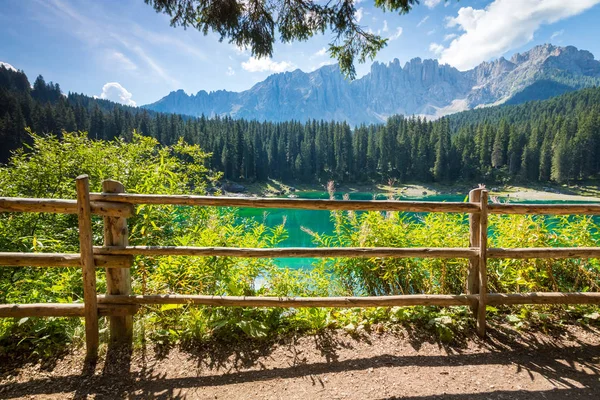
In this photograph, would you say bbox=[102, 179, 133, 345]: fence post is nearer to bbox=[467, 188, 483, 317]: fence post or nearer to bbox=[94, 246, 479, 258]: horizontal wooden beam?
bbox=[94, 246, 479, 258]: horizontal wooden beam

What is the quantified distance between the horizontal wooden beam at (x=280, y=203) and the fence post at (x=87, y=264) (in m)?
0.14

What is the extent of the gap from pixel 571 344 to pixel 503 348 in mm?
822

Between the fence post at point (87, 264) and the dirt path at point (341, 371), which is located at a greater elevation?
the fence post at point (87, 264)

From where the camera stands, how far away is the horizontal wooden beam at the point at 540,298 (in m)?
Result: 3.61

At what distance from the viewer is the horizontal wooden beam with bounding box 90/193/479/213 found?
10.7 feet

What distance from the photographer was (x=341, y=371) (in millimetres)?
3029

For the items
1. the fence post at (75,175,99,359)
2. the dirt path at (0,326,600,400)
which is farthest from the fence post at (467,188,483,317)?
the fence post at (75,175,99,359)

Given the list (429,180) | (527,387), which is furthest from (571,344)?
(429,180)

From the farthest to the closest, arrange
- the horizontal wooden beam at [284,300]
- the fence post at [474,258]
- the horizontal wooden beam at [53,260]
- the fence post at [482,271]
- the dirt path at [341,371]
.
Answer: the fence post at [474,258] → the fence post at [482,271] → the horizontal wooden beam at [284,300] → the horizontal wooden beam at [53,260] → the dirt path at [341,371]

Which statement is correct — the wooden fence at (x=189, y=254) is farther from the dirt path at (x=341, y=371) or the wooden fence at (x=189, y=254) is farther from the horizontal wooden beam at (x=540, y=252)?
the dirt path at (x=341, y=371)

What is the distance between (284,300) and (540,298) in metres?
3.04

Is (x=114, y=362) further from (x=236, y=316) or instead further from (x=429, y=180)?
(x=429, y=180)

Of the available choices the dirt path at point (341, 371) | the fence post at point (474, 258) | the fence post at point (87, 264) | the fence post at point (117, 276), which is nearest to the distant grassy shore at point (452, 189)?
the fence post at point (474, 258)

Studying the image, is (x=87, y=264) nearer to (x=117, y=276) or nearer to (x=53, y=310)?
(x=117, y=276)
